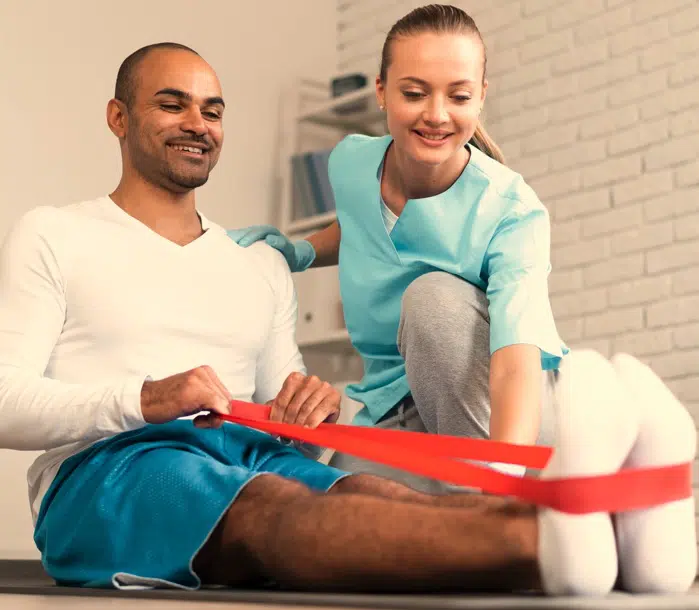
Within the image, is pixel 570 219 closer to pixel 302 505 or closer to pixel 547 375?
pixel 547 375

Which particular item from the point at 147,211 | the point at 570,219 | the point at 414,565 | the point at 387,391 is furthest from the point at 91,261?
the point at 570,219

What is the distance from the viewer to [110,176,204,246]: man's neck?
192 cm

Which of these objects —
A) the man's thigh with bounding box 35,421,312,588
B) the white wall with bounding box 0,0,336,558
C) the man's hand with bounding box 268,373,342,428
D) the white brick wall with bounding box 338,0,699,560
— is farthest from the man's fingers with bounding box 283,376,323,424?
the white wall with bounding box 0,0,336,558

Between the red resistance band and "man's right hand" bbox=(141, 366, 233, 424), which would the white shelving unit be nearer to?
"man's right hand" bbox=(141, 366, 233, 424)

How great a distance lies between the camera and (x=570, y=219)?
370cm

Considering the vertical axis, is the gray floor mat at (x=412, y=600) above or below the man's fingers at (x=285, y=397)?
below

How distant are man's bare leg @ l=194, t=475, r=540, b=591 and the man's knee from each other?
411 millimetres

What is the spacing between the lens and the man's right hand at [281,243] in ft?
6.81

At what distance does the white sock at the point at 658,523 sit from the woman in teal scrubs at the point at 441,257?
0.39 meters

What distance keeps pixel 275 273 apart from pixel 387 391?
0.33m

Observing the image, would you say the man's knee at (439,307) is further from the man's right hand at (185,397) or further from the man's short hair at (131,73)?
the man's short hair at (131,73)

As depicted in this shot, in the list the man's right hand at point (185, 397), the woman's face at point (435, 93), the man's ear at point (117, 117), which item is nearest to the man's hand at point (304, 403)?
the man's right hand at point (185, 397)

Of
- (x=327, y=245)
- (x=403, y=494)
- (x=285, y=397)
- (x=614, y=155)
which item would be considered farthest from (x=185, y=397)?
(x=614, y=155)

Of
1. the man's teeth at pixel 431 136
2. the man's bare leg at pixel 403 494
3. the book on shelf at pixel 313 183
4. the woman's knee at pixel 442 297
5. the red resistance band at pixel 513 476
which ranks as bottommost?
the man's bare leg at pixel 403 494
